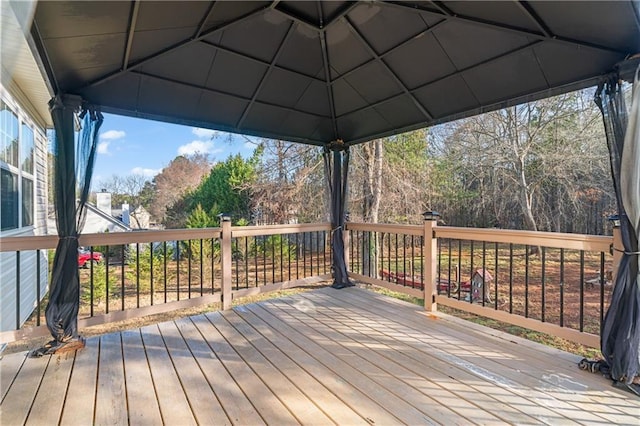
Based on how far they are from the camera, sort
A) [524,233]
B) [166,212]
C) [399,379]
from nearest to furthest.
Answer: [399,379]
[524,233]
[166,212]

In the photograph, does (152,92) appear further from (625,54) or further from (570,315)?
(570,315)

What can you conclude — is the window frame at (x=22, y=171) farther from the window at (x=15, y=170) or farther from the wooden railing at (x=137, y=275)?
the wooden railing at (x=137, y=275)

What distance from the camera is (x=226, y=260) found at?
12.2 ft

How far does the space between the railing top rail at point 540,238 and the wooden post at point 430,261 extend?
0.18 m

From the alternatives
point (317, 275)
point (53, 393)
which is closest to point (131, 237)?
point (53, 393)

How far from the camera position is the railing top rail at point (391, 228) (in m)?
3.73

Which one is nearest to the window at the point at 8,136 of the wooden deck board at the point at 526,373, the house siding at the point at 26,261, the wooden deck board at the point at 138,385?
the house siding at the point at 26,261

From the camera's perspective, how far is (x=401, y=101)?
363cm

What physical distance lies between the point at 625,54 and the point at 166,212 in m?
13.6

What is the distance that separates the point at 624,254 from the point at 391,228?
2.22 m

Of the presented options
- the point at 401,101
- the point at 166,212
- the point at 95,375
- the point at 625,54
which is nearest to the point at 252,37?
the point at 401,101

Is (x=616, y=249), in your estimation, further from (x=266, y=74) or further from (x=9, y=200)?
(x=9, y=200)

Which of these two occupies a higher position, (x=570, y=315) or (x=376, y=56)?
(x=376, y=56)

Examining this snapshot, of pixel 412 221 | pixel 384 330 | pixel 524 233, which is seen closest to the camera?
pixel 524 233
